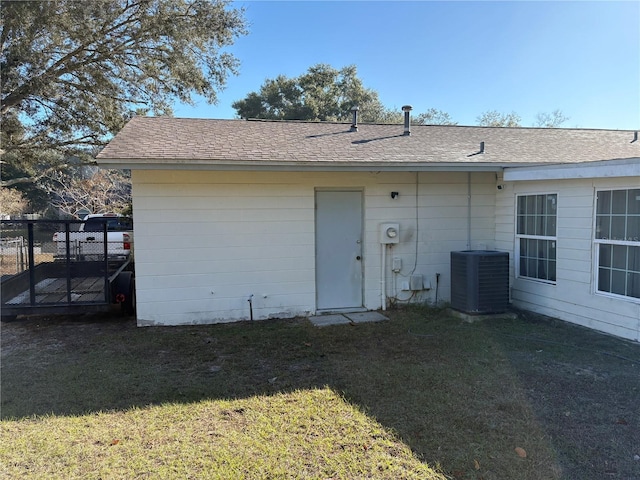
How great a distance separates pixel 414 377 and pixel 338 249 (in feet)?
11.2

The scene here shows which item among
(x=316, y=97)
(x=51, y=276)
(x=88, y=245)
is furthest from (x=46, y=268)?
(x=316, y=97)

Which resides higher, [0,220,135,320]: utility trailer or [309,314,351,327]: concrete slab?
[0,220,135,320]: utility trailer

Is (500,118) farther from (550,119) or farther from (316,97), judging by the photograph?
(316,97)

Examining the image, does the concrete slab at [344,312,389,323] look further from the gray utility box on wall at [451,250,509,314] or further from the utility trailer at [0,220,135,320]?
the utility trailer at [0,220,135,320]

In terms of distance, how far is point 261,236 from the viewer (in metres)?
7.22

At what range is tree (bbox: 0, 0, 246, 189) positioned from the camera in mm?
13531

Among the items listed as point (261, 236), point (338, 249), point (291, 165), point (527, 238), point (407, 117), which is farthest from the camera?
point (407, 117)

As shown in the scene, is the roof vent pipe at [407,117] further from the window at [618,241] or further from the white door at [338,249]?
the window at [618,241]

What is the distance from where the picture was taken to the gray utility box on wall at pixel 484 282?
6938 mm

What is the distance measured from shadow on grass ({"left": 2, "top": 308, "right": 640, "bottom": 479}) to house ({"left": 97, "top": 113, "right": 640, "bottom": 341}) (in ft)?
1.94

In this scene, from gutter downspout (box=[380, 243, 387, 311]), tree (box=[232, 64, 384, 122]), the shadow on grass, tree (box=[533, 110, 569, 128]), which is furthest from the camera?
tree (box=[533, 110, 569, 128])

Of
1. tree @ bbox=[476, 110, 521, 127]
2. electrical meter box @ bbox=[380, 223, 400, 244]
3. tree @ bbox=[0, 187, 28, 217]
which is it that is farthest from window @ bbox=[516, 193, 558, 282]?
tree @ bbox=[476, 110, 521, 127]

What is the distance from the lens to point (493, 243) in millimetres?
8305

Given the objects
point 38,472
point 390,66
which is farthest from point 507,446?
point 390,66
